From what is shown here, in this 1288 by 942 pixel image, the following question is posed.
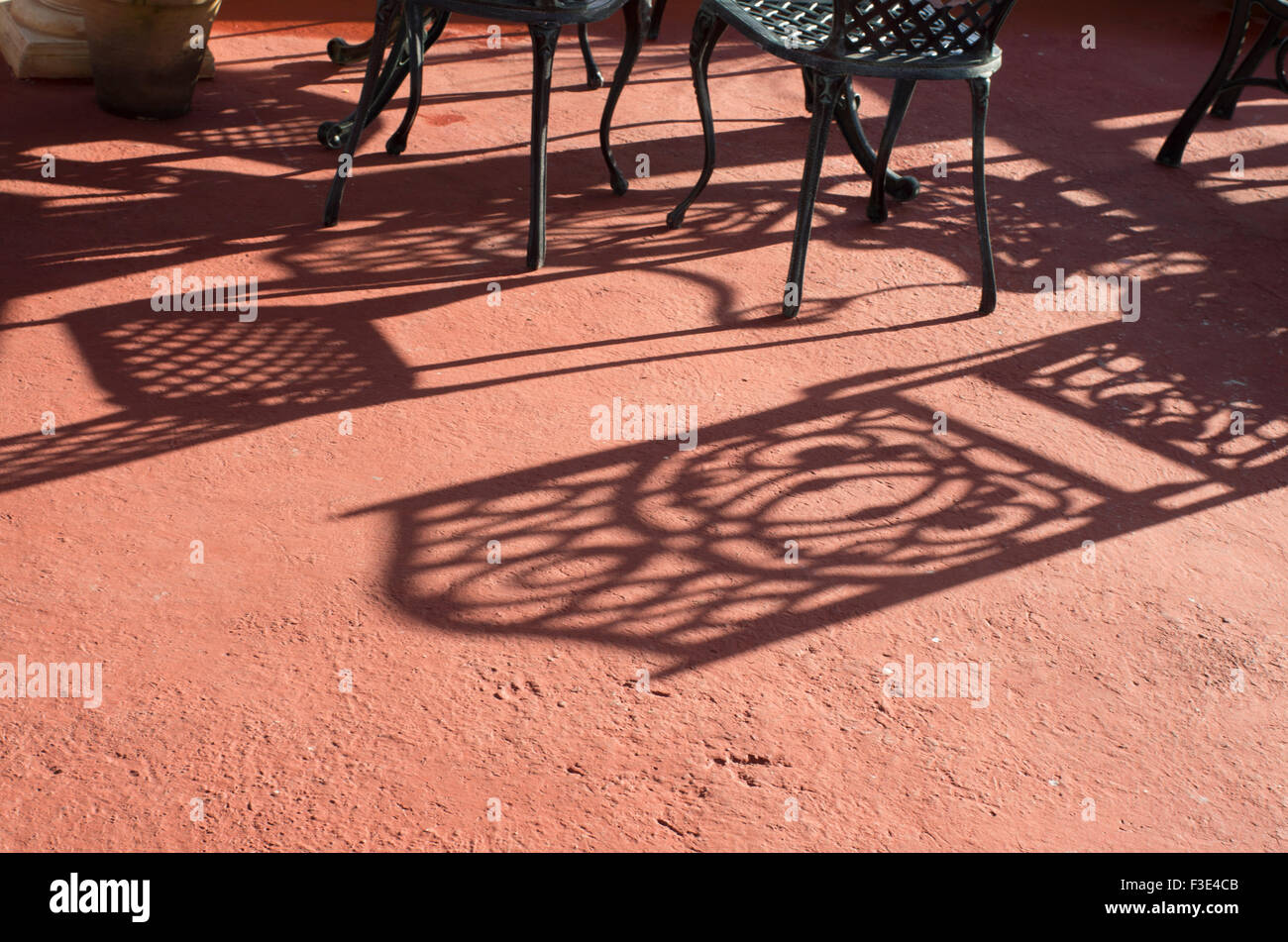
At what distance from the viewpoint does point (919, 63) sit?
3.33 metres

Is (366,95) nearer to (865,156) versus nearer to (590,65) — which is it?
(590,65)

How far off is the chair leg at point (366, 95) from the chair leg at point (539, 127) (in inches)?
19.3

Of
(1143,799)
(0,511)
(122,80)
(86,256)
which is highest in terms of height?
(122,80)

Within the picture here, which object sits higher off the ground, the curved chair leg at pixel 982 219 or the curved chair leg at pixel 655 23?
the curved chair leg at pixel 655 23

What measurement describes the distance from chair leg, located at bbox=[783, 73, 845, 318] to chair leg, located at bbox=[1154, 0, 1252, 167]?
7.15ft

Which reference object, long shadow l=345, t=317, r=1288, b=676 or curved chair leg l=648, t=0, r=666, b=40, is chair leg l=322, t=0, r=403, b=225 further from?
curved chair leg l=648, t=0, r=666, b=40

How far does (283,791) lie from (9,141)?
3.15 metres

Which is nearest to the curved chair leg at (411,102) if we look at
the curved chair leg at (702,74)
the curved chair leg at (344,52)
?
the curved chair leg at (344,52)

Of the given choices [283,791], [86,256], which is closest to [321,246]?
[86,256]

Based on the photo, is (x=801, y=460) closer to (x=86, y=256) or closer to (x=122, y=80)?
(x=86, y=256)

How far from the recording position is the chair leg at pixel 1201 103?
4.82 metres

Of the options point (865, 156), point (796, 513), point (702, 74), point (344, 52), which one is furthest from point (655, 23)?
point (796, 513)

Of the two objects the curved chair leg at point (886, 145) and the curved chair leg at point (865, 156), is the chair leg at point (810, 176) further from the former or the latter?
the curved chair leg at point (865, 156)

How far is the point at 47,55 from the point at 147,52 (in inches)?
26.4
